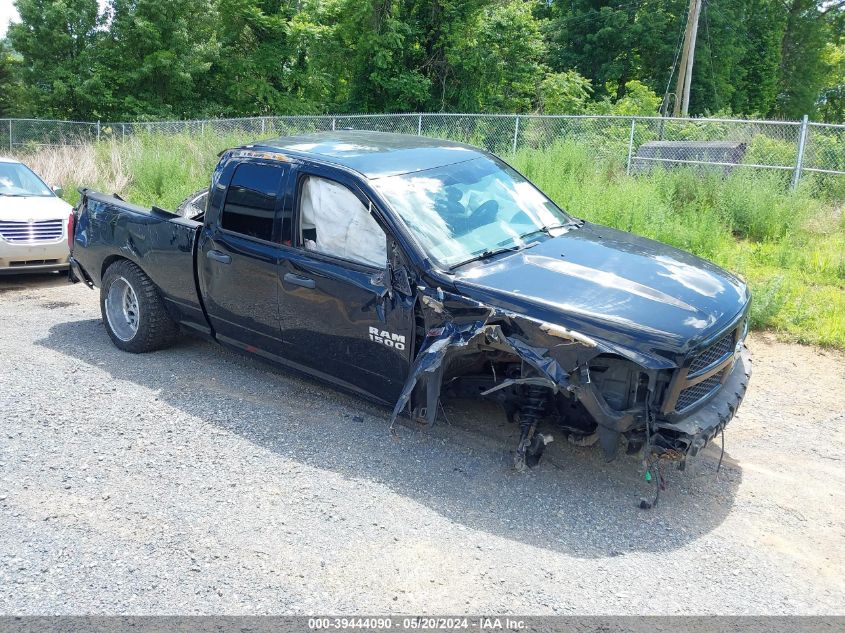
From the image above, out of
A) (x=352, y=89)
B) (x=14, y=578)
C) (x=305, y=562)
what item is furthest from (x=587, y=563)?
(x=352, y=89)

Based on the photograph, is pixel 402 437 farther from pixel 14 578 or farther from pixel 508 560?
pixel 14 578

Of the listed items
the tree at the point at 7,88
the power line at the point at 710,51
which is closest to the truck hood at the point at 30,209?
the tree at the point at 7,88

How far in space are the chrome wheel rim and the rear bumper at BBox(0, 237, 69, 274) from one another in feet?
10.4

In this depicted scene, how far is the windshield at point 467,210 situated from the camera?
474 centimetres

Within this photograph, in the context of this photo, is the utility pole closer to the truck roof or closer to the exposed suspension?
the truck roof

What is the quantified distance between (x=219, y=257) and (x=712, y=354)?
3.56m

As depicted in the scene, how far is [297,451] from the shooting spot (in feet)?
15.6

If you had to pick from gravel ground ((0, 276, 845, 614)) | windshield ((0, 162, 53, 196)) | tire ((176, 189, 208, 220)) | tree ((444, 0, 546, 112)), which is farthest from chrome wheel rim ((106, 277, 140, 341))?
tree ((444, 0, 546, 112))

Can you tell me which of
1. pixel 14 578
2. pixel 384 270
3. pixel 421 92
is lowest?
pixel 14 578

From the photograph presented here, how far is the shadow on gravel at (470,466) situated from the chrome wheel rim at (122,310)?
53 centimetres

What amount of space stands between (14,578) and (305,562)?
137 cm

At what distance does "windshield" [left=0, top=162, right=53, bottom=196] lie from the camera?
10.0m

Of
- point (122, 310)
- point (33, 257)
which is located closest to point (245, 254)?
point (122, 310)

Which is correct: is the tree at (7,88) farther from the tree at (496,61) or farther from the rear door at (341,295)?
the rear door at (341,295)
